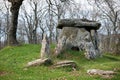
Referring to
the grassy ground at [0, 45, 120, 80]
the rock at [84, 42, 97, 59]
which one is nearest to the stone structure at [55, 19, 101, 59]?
the rock at [84, 42, 97, 59]

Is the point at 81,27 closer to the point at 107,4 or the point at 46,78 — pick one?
the point at 46,78

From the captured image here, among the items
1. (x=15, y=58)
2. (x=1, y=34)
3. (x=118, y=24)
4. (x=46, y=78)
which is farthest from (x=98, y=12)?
(x=46, y=78)

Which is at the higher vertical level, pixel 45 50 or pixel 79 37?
pixel 79 37

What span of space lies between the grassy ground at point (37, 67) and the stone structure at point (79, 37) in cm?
83

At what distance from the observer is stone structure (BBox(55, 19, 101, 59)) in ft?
97.1

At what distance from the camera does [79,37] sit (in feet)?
100

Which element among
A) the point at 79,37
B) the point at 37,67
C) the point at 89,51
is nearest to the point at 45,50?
the point at 89,51

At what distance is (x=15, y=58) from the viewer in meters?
28.3

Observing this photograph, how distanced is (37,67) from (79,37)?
31.2ft

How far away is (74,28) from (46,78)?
14.3 m

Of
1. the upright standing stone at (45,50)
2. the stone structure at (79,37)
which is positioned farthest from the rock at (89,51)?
the upright standing stone at (45,50)

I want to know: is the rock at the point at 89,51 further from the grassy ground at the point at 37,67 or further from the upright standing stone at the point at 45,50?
the upright standing stone at the point at 45,50

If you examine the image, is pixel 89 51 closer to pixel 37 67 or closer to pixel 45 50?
pixel 45 50

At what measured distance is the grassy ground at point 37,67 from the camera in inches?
714
